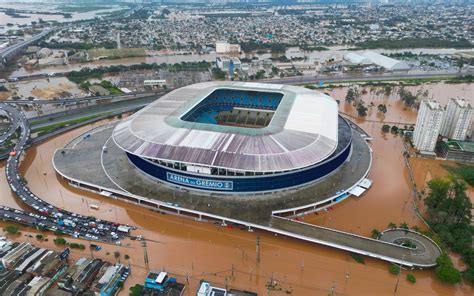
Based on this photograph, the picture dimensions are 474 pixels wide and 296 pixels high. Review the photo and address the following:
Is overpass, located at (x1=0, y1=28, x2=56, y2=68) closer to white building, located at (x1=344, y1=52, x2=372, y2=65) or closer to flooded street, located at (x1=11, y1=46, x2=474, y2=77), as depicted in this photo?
flooded street, located at (x1=11, y1=46, x2=474, y2=77)

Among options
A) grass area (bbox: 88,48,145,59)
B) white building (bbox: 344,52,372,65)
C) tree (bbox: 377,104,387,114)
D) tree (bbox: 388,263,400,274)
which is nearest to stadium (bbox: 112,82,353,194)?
tree (bbox: 388,263,400,274)

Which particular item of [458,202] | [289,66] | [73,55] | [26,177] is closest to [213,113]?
[26,177]

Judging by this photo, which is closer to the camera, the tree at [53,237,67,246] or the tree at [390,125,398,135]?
the tree at [53,237,67,246]

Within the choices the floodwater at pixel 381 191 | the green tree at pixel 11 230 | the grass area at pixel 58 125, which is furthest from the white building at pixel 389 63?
the green tree at pixel 11 230

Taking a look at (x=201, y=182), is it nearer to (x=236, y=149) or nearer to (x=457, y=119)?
(x=236, y=149)

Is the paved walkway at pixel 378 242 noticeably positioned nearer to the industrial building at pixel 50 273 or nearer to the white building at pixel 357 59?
the industrial building at pixel 50 273

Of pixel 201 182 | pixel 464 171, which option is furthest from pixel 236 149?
pixel 464 171
